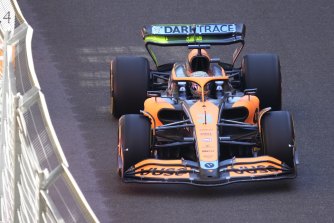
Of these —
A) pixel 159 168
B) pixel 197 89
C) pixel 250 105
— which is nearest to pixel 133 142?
pixel 159 168

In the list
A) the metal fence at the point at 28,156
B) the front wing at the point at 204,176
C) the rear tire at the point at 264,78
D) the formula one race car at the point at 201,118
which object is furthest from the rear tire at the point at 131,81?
the metal fence at the point at 28,156

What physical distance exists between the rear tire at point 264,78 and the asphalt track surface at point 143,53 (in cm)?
66

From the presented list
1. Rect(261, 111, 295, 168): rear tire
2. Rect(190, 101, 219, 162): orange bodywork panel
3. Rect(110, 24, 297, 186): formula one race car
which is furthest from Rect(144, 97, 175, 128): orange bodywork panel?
Rect(261, 111, 295, 168): rear tire

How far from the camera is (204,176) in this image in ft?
48.3

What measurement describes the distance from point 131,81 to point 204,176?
10.2ft

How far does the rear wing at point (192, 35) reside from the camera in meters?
17.4

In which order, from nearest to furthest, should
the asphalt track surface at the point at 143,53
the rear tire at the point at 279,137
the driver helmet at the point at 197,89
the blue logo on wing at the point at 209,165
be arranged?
the asphalt track surface at the point at 143,53
the blue logo on wing at the point at 209,165
the rear tire at the point at 279,137
the driver helmet at the point at 197,89

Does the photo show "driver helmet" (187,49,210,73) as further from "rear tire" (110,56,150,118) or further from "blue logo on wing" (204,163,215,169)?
"blue logo on wing" (204,163,215,169)

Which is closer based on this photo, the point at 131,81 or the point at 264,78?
the point at 131,81

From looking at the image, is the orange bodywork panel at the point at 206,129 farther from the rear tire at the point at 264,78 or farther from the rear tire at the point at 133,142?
the rear tire at the point at 264,78

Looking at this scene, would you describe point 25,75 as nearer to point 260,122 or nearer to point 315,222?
point 315,222

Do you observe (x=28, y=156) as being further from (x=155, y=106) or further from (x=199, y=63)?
(x=199, y=63)

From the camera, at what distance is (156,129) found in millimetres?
15484

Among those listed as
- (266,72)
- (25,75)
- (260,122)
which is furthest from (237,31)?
(25,75)
